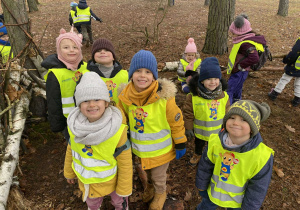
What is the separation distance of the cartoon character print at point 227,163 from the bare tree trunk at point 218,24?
6.07 m

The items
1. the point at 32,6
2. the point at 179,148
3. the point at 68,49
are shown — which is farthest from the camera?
the point at 32,6

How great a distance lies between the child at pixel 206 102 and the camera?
3.16 meters

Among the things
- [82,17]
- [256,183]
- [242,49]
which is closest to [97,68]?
[256,183]

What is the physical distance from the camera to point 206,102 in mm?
3270

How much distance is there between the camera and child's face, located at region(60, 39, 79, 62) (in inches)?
121

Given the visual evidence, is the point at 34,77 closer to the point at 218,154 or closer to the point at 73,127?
the point at 73,127

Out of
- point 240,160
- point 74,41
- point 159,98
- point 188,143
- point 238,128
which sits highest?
point 74,41

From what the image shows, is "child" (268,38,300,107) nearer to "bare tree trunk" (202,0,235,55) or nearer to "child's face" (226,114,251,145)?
"bare tree trunk" (202,0,235,55)

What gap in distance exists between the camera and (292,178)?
3568 mm

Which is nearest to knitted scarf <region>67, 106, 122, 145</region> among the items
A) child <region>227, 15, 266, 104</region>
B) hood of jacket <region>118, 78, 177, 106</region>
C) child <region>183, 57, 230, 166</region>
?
hood of jacket <region>118, 78, 177, 106</region>

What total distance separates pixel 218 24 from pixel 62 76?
19.9ft

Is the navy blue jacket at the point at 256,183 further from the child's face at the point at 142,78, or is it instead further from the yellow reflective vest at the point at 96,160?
the yellow reflective vest at the point at 96,160

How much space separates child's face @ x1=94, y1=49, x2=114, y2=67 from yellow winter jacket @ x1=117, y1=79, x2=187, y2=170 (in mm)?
940

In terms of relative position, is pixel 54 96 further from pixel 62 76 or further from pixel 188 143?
pixel 188 143
